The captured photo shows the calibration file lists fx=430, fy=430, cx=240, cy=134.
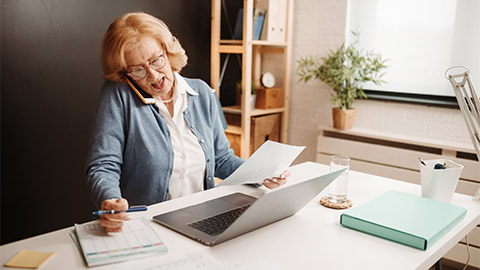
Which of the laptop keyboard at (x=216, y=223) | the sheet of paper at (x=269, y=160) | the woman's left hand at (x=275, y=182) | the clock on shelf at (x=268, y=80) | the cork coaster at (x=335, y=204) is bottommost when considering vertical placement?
the cork coaster at (x=335, y=204)

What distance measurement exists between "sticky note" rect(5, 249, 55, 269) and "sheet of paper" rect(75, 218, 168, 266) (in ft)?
0.29

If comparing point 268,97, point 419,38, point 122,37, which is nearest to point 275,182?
point 122,37

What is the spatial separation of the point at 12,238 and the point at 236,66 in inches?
83.5

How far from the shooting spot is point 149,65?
1.63 metres

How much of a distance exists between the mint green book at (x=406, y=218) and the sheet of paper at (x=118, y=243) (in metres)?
0.56

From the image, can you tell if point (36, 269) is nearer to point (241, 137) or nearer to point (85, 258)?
point (85, 258)

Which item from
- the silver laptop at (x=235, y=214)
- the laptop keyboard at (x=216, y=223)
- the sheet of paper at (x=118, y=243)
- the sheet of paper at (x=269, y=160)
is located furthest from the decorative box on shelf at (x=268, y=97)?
the sheet of paper at (x=118, y=243)

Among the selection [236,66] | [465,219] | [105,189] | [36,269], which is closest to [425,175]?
[465,219]

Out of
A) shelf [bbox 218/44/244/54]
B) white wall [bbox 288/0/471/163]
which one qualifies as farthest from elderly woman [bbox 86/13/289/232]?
white wall [bbox 288/0/471/163]

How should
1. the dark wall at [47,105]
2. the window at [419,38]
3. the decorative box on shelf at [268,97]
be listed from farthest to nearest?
the decorative box on shelf at [268,97]
the window at [419,38]
the dark wall at [47,105]

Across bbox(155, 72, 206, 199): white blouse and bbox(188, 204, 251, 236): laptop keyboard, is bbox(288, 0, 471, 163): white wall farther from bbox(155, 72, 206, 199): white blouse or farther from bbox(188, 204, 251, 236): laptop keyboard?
bbox(188, 204, 251, 236): laptop keyboard

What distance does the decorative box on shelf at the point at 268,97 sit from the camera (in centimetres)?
340

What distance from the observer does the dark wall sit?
2.19 meters

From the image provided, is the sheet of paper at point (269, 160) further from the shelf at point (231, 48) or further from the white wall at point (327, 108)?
the white wall at point (327, 108)
